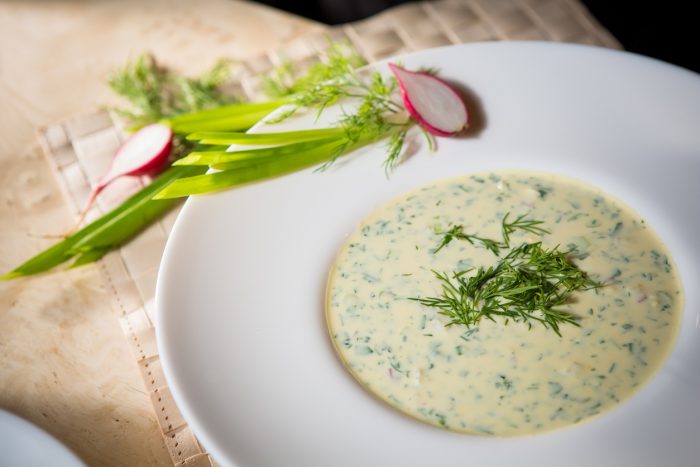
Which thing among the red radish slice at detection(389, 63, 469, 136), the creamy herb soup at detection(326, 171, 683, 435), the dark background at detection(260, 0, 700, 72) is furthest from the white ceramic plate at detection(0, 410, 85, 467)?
the dark background at detection(260, 0, 700, 72)

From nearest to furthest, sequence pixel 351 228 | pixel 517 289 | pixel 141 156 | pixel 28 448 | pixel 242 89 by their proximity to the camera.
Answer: pixel 28 448, pixel 517 289, pixel 351 228, pixel 141 156, pixel 242 89

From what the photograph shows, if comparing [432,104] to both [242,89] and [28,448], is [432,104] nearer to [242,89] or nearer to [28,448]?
[242,89]

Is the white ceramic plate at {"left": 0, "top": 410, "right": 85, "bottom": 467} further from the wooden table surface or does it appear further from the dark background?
the dark background

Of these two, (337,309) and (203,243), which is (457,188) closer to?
(337,309)

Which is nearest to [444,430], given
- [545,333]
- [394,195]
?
[545,333]

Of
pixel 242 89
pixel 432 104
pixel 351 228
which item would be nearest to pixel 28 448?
pixel 351 228

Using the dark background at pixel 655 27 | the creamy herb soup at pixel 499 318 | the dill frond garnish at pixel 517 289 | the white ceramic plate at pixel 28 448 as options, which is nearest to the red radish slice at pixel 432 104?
the creamy herb soup at pixel 499 318

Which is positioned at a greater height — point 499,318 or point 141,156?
point 141,156
